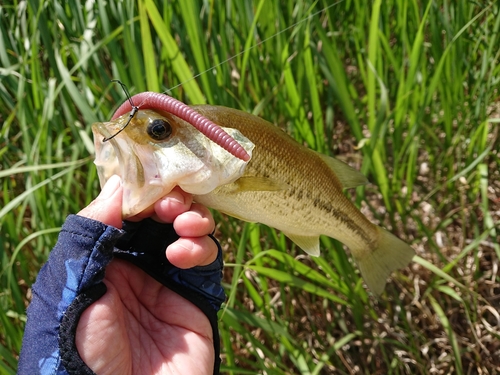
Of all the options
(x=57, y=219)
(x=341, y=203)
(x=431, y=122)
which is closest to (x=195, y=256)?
(x=341, y=203)

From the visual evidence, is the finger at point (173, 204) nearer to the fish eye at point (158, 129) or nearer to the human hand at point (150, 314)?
the human hand at point (150, 314)

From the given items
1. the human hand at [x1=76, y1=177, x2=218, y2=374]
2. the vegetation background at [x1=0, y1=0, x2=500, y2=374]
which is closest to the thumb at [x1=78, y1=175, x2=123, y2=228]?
the human hand at [x1=76, y1=177, x2=218, y2=374]

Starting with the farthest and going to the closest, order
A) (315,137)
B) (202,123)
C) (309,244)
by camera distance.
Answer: (315,137)
(309,244)
(202,123)

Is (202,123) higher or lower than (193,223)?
higher

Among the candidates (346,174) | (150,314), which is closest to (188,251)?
(150,314)

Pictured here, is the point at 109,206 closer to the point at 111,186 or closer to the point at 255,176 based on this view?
the point at 111,186

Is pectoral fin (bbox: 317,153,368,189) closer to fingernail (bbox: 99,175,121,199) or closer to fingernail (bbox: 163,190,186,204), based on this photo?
fingernail (bbox: 163,190,186,204)

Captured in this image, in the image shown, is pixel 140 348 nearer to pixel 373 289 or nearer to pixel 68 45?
pixel 373 289
